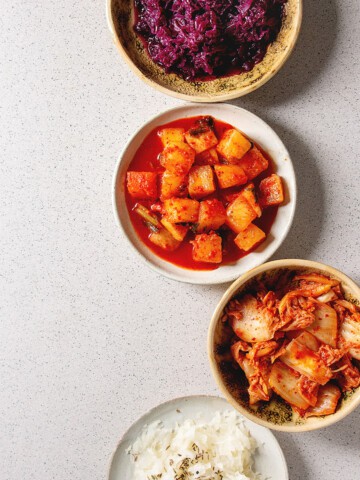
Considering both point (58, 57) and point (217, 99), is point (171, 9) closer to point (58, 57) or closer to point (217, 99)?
point (217, 99)

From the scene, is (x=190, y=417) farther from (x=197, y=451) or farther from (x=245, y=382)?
(x=245, y=382)

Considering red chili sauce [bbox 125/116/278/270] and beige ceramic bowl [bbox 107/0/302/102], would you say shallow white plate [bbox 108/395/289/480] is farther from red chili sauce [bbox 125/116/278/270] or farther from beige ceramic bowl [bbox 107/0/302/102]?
beige ceramic bowl [bbox 107/0/302/102]

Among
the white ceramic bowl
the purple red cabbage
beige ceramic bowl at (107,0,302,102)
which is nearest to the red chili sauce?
the white ceramic bowl

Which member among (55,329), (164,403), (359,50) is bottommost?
A: (164,403)

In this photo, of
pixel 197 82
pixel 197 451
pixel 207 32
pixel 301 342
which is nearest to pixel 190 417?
pixel 197 451

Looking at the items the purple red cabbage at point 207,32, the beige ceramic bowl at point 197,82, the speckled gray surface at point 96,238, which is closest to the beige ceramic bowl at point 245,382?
the speckled gray surface at point 96,238

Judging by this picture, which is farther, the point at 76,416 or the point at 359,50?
the point at 76,416

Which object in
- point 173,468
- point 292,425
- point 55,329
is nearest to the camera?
point 292,425

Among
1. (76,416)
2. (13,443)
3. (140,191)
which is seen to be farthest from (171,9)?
(13,443)

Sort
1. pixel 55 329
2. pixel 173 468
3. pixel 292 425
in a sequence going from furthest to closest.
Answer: pixel 55 329
pixel 173 468
pixel 292 425
